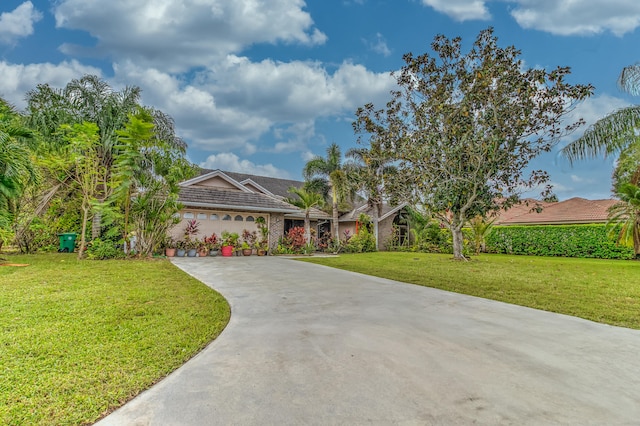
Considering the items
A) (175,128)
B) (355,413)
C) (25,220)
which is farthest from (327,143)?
(355,413)

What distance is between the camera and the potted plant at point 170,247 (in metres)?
16.2

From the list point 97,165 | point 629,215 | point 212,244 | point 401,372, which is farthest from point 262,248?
point 629,215

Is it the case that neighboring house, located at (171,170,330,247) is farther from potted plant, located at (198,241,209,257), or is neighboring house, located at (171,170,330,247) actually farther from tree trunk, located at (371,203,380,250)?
tree trunk, located at (371,203,380,250)

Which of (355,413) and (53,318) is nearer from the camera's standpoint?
(355,413)

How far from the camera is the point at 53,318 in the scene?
5.06 meters

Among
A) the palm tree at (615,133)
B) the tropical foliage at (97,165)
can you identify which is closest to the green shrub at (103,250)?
the tropical foliage at (97,165)

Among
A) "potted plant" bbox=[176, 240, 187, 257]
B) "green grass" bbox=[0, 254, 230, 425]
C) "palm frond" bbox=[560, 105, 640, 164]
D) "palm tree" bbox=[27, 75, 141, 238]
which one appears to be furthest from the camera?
"potted plant" bbox=[176, 240, 187, 257]

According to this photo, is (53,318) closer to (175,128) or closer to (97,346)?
(97,346)

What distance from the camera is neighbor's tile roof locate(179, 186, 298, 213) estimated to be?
56.1 feet

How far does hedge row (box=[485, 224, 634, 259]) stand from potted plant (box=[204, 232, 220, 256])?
19037 mm

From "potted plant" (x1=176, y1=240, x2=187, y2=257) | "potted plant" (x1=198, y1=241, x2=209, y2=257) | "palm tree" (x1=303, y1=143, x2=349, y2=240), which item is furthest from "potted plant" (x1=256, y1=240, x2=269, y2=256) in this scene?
"palm tree" (x1=303, y1=143, x2=349, y2=240)

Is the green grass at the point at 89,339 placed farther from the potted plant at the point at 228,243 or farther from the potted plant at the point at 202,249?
the potted plant at the point at 228,243

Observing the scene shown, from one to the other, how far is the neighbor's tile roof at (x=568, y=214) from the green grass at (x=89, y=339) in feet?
81.3

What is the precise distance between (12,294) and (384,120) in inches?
631
